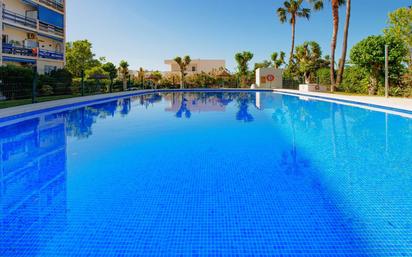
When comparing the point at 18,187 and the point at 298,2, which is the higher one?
the point at 298,2

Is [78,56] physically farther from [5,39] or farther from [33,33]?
[5,39]

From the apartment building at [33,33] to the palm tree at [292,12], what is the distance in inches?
865

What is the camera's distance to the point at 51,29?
2339 centimetres

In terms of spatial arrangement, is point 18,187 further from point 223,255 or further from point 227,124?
point 227,124

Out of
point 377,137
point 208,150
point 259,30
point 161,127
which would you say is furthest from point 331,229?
point 259,30

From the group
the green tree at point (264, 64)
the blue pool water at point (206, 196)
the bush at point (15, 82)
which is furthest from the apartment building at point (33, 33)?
the green tree at point (264, 64)

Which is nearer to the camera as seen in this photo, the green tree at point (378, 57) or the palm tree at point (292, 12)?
the green tree at point (378, 57)

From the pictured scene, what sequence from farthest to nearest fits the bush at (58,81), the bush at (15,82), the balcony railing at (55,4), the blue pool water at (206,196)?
the balcony railing at (55,4), the bush at (58,81), the bush at (15,82), the blue pool water at (206,196)

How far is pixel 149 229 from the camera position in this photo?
2766mm

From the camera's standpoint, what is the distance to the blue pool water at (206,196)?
2.52 meters

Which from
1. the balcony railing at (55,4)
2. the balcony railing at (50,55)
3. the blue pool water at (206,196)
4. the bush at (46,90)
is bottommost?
the blue pool water at (206,196)

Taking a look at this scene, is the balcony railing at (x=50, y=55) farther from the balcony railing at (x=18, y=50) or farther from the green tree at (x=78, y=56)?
the green tree at (x=78, y=56)

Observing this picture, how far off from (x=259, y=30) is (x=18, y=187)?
3074 cm

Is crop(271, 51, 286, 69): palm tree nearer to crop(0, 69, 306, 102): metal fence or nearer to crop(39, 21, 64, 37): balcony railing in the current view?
crop(0, 69, 306, 102): metal fence
